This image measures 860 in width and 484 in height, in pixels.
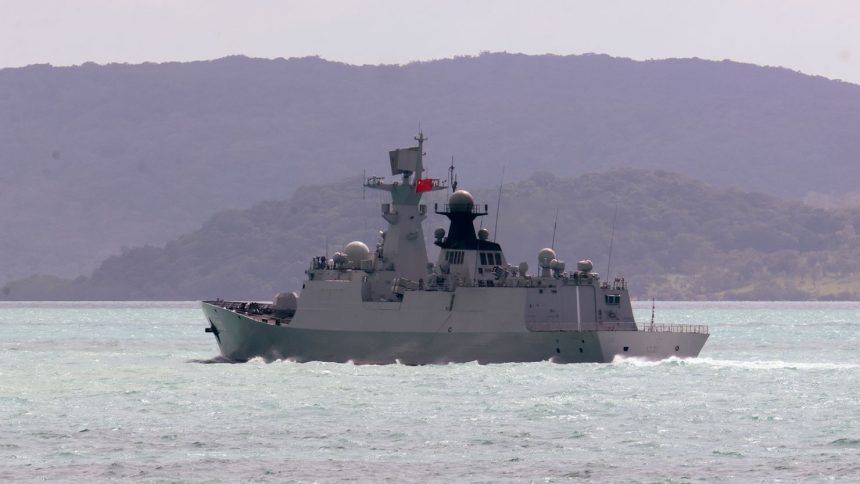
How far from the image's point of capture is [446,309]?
6169 cm

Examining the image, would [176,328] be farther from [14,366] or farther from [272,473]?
[272,473]

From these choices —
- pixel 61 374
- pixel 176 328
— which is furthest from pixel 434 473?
pixel 176 328

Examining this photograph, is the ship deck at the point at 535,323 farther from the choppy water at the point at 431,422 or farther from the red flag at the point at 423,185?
the red flag at the point at 423,185

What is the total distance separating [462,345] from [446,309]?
1.62 m

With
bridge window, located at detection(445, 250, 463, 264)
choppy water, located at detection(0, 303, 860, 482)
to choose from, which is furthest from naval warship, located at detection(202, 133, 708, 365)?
choppy water, located at detection(0, 303, 860, 482)

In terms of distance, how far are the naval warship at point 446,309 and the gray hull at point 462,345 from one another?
4 cm

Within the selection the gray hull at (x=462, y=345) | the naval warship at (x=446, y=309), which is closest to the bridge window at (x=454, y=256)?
the naval warship at (x=446, y=309)

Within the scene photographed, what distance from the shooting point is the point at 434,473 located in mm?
34500

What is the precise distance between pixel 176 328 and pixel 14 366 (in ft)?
214

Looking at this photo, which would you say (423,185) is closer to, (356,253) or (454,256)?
(454,256)

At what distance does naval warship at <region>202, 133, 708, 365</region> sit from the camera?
2425 inches

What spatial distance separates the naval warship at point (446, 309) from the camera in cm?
6159

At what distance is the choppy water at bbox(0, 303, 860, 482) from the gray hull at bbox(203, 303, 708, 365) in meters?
0.60

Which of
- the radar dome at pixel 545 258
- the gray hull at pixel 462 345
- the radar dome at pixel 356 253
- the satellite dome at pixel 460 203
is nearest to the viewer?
the gray hull at pixel 462 345
